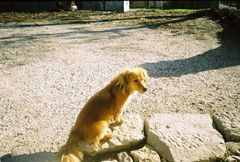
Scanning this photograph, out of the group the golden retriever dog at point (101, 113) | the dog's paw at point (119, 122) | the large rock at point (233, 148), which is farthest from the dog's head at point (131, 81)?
the large rock at point (233, 148)

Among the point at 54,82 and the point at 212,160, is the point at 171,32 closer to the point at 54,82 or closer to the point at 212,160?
the point at 54,82

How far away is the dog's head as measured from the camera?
382 centimetres

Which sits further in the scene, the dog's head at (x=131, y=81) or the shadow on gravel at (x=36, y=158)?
the dog's head at (x=131, y=81)

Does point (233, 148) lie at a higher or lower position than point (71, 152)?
lower

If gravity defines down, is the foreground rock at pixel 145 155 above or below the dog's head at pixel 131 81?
below

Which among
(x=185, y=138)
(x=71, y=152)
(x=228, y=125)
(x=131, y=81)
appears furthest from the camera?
(x=228, y=125)

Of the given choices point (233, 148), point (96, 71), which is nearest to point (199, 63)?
point (96, 71)

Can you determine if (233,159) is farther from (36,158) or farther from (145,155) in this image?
(36,158)

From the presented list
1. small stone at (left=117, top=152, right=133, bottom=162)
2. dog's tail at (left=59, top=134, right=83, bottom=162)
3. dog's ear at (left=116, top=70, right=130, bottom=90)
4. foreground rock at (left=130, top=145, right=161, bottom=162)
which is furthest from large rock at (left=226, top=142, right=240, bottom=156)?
dog's tail at (left=59, top=134, right=83, bottom=162)

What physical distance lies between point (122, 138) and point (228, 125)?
4.55 feet

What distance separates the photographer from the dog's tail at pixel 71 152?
10.3ft

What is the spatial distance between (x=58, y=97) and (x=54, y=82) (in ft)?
2.50

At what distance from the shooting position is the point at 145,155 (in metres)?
3.62

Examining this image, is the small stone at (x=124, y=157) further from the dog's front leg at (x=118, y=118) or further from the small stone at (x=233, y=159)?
the small stone at (x=233, y=159)
